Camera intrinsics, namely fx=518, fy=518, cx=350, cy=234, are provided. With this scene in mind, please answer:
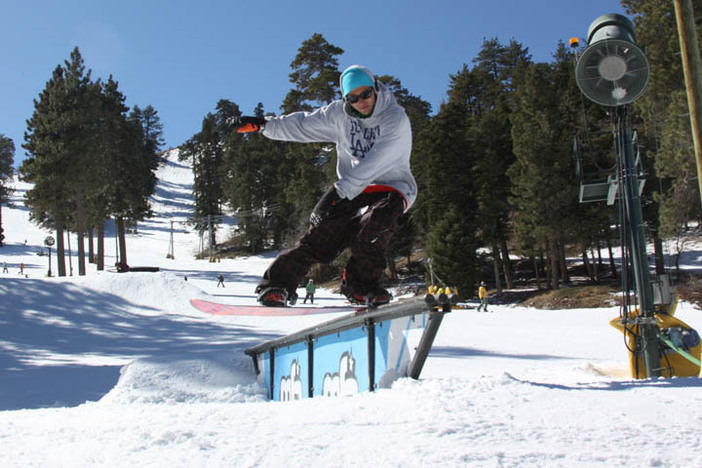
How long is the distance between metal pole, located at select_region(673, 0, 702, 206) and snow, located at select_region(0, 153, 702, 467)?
13.9ft

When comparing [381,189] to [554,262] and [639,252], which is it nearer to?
[639,252]

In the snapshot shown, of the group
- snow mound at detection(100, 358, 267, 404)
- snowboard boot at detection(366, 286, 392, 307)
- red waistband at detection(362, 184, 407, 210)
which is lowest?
snow mound at detection(100, 358, 267, 404)

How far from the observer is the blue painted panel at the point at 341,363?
4715mm

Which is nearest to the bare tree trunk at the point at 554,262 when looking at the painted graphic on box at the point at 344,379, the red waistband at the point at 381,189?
the painted graphic on box at the point at 344,379

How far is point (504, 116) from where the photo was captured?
3688 cm

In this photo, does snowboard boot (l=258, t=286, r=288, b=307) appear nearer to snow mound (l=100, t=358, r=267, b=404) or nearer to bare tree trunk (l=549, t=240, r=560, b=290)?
snow mound (l=100, t=358, r=267, b=404)

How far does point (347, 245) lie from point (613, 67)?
7.02m

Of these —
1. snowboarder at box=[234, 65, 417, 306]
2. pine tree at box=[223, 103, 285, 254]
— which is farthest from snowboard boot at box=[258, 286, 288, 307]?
pine tree at box=[223, 103, 285, 254]

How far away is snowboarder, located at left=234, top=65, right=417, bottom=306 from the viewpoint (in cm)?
414

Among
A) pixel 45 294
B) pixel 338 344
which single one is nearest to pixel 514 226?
pixel 45 294

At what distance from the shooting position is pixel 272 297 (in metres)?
4.22

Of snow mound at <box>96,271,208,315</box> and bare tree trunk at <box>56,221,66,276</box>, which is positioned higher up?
bare tree trunk at <box>56,221,66,276</box>

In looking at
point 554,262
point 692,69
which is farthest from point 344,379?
point 554,262

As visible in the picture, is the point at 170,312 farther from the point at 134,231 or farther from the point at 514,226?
the point at 134,231
